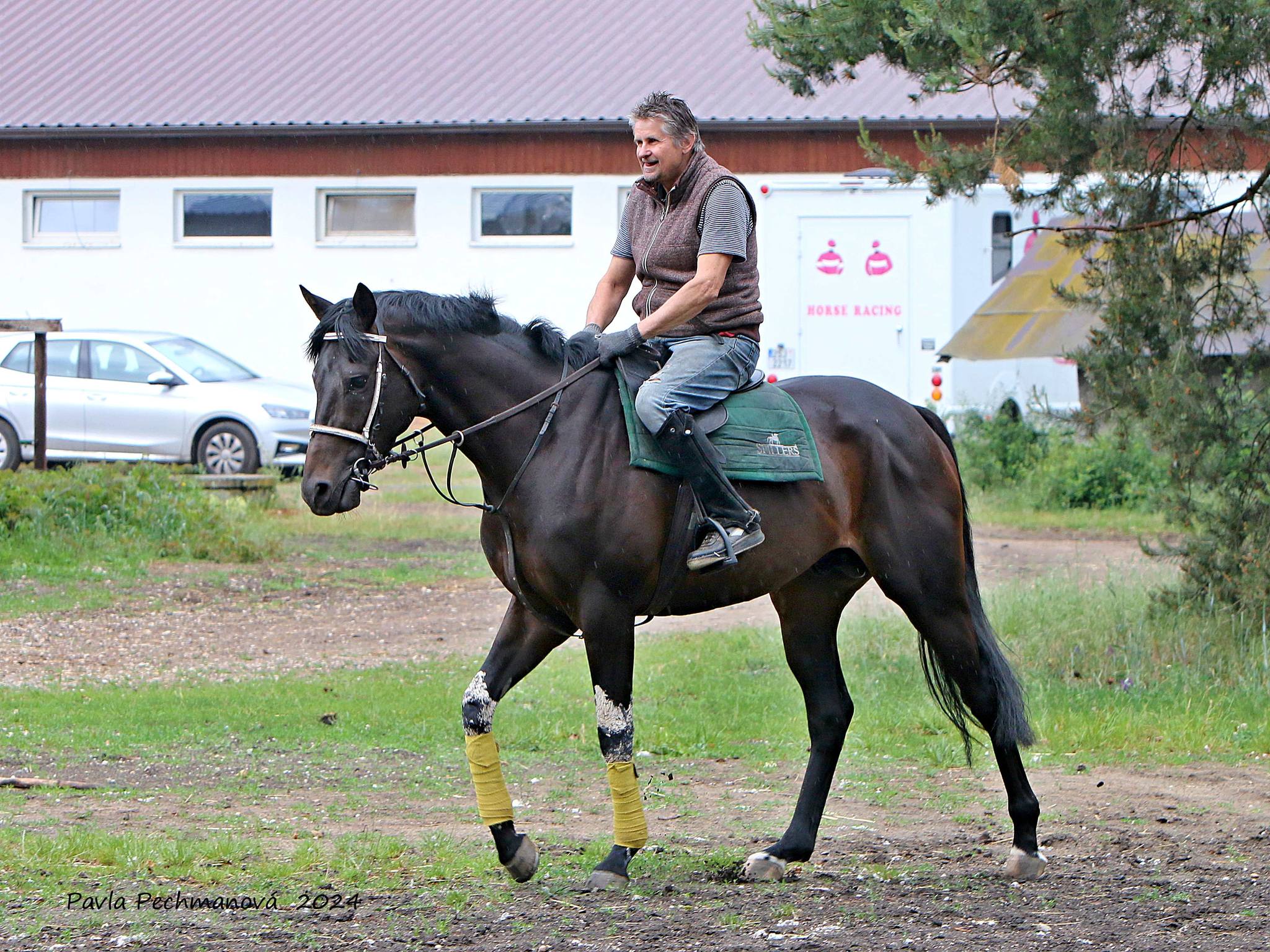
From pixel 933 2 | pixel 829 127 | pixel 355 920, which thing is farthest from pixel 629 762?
pixel 829 127

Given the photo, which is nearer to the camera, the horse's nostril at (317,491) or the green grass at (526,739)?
the horse's nostril at (317,491)

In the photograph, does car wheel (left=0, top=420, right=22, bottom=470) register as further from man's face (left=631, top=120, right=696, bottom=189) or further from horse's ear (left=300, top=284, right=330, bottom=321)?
man's face (left=631, top=120, right=696, bottom=189)

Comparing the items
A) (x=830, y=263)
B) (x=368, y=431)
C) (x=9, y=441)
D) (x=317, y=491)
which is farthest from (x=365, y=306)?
(x=830, y=263)

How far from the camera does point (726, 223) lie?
5.33 metres

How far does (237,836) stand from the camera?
18.7ft

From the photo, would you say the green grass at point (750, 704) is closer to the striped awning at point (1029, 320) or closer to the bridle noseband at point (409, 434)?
the bridle noseband at point (409, 434)

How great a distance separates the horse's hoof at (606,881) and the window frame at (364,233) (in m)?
21.4

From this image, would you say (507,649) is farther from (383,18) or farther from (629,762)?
(383,18)

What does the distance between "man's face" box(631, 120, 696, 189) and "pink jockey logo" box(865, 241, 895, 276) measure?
14.7m

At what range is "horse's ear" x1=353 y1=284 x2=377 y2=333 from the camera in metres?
4.89

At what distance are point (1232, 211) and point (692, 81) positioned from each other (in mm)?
18297

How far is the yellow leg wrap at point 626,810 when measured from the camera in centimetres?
516

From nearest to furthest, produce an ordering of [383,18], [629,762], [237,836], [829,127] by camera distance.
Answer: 1. [629,762]
2. [237,836]
3. [829,127]
4. [383,18]

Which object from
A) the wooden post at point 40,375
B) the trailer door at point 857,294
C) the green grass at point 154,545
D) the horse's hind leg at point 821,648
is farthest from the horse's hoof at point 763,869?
the trailer door at point 857,294
